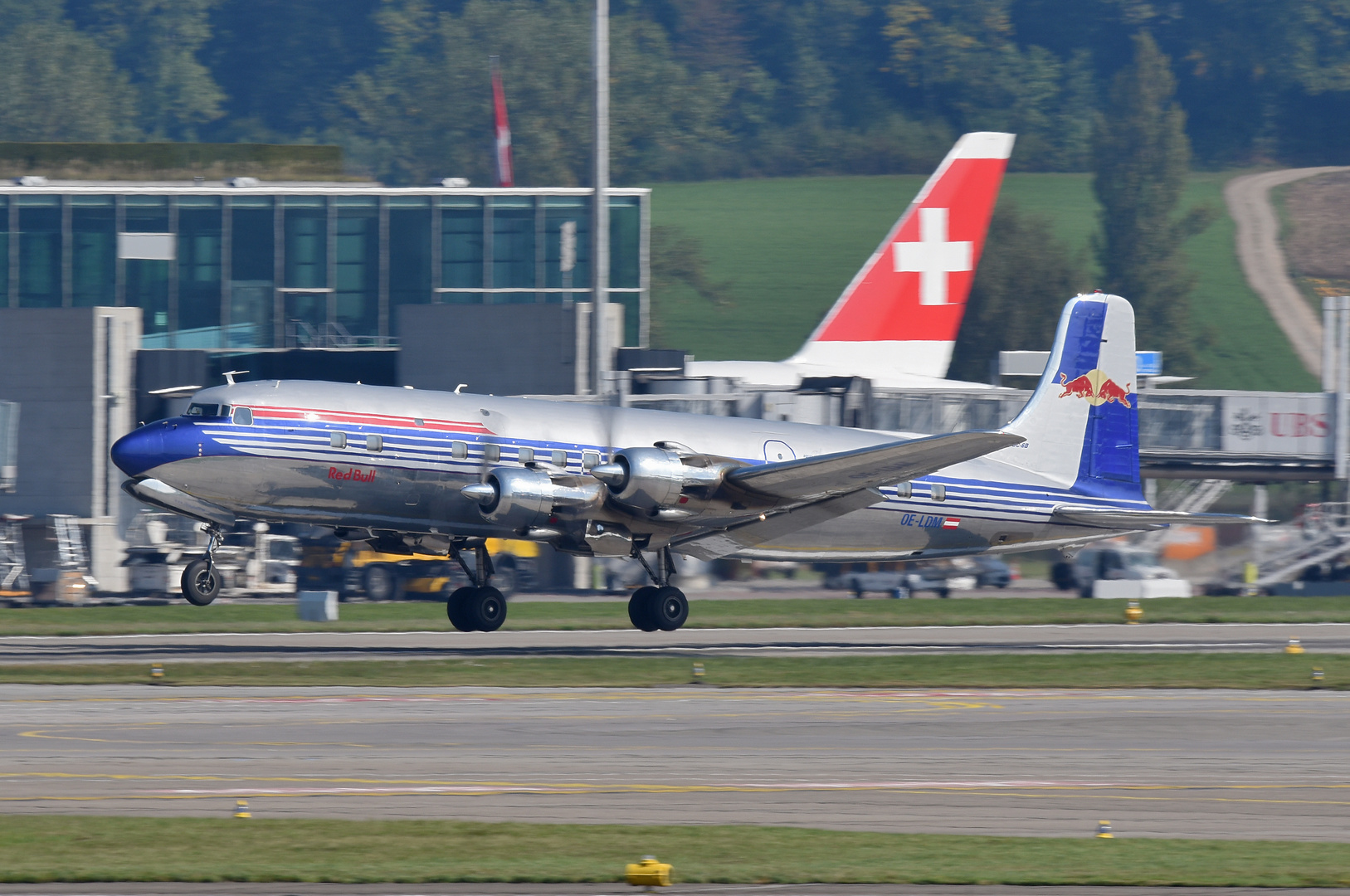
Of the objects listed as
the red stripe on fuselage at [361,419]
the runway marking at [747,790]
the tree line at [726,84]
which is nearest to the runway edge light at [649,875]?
the runway marking at [747,790]

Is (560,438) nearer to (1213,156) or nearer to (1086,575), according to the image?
(1086,575)

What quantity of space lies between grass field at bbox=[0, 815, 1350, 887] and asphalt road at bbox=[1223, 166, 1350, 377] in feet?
291

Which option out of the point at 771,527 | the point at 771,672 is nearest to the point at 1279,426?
the point at 771,527

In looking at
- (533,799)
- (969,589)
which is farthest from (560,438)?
(969,589)

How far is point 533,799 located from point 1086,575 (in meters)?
37.6

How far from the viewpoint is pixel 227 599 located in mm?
47969

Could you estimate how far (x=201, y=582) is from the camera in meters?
29.9

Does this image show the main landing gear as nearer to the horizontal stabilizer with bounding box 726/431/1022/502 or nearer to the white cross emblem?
the horizontal stabilizer with bounding box 726/431/1022/502

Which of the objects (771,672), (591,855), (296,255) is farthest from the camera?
(296,255)

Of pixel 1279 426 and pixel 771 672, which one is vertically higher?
pixel 1279 426

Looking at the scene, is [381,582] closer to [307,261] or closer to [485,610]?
[485,610]

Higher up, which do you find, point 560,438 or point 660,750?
point 560,438

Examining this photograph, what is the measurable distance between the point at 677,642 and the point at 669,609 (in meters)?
1.85

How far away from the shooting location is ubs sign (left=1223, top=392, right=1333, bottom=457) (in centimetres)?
4919
